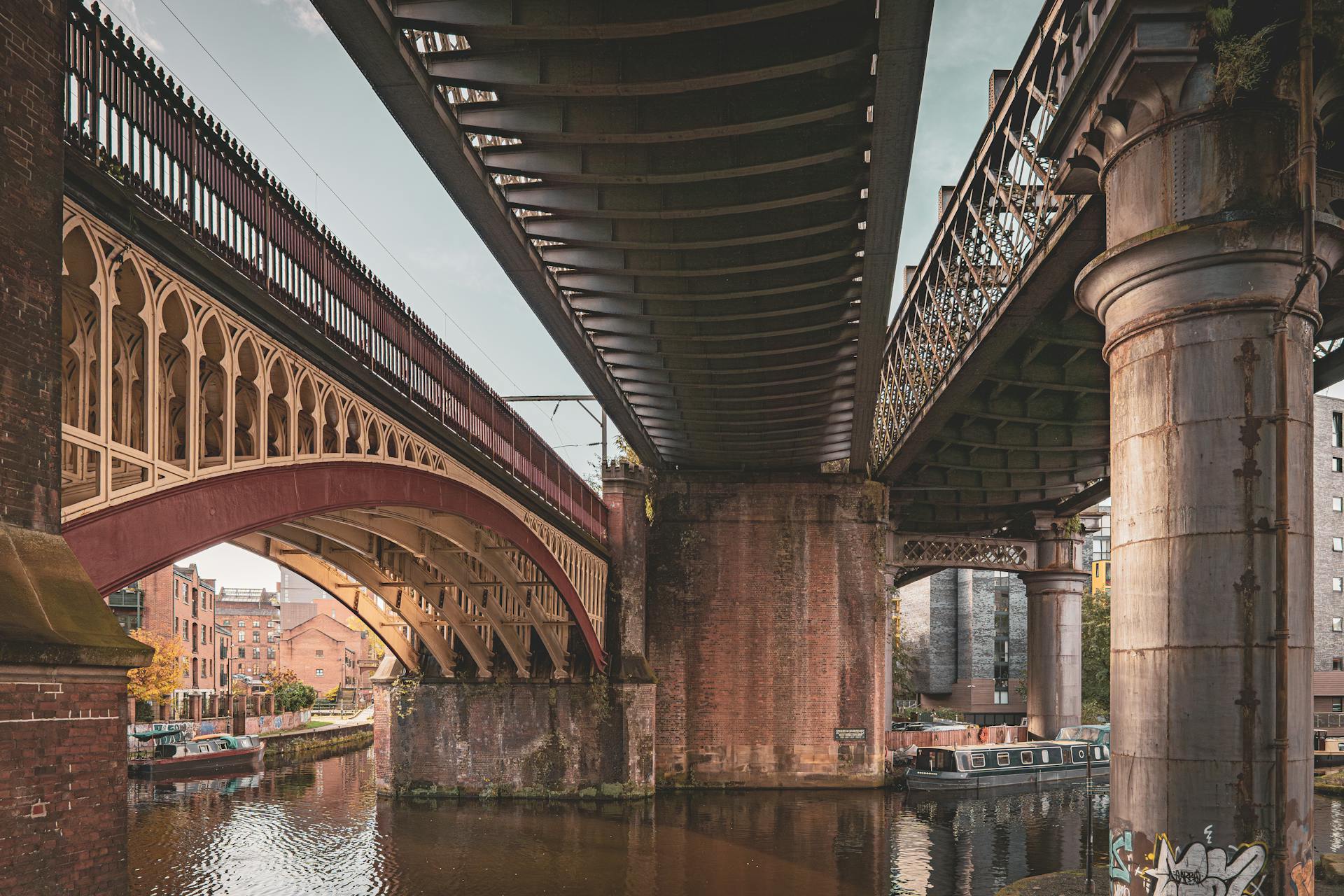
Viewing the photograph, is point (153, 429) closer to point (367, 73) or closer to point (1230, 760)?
point (367, 73)

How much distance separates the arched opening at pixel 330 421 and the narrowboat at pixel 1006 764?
2401 centimetres

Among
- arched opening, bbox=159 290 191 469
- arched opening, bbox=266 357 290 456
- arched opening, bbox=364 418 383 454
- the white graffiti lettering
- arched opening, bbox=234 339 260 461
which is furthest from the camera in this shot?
arched opening, bbox=364 418 383 454

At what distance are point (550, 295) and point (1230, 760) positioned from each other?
10.4 m

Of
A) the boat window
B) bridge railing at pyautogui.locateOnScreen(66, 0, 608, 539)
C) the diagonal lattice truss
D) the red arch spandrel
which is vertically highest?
bridge railing at pyautogui.locateOnScreen(66, 0, 608, 539)

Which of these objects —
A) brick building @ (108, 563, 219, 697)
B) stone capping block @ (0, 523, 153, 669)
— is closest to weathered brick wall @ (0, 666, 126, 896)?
stone capping block @ (0, 523, 153, 669)

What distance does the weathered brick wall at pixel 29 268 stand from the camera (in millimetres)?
6320

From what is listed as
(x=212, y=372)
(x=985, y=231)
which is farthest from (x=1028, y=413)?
(x=212, y=372)

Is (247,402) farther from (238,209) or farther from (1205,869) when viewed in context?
(1205,869)

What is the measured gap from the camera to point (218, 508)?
894 centimetres

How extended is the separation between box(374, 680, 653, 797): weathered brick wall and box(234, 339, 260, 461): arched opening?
64.6ft

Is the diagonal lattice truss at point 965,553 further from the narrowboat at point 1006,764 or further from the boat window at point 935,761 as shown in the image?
the boat window at point 935,761

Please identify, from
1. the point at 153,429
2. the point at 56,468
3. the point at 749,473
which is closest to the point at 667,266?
the point at 153,429

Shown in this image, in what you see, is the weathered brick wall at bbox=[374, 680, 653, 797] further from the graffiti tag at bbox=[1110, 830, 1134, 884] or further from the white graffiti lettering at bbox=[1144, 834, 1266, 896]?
the white graffiti lettering at bbox=[1144, 834, 1266, 896]

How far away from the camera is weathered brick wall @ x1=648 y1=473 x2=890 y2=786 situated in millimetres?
31281
